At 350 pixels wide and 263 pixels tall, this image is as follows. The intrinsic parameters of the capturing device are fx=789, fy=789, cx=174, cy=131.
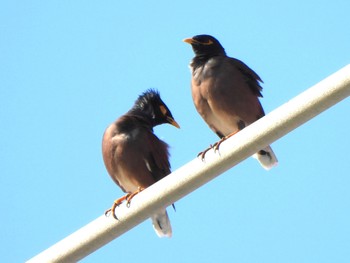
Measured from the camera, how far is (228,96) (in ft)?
20.1

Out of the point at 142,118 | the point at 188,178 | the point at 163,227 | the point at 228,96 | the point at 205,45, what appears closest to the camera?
the point at 188,178

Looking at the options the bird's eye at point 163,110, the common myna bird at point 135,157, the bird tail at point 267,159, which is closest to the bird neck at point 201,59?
the bird's eye at point 163,110

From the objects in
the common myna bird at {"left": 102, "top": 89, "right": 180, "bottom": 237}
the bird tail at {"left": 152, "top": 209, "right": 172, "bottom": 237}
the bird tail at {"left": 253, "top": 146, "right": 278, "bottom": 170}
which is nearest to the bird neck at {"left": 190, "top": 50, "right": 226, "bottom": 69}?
the common myna bird at {"left": 102, "top": 89, "right": 180, "bottom": 237}

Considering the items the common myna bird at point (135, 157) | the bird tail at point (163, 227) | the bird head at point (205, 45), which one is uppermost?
the bird head at point (205, 45)

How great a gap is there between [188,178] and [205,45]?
3.80 meters

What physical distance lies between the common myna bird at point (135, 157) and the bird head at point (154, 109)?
1.13ft

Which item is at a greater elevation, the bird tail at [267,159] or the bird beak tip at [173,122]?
the bird beak tip at [173,122]

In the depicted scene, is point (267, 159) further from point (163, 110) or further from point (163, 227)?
point (163, 110)

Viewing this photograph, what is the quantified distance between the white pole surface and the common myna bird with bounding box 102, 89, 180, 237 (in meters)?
2.73

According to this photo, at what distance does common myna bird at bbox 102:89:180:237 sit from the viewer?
6133mm

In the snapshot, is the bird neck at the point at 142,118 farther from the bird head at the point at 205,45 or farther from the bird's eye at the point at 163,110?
the bird head at the point at 205,45

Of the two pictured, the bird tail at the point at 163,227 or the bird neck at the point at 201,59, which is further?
the bird neck at the point at 201,59

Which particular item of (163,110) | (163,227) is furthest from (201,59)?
(163,227)

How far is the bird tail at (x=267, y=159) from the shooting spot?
→ 19.5 feet
